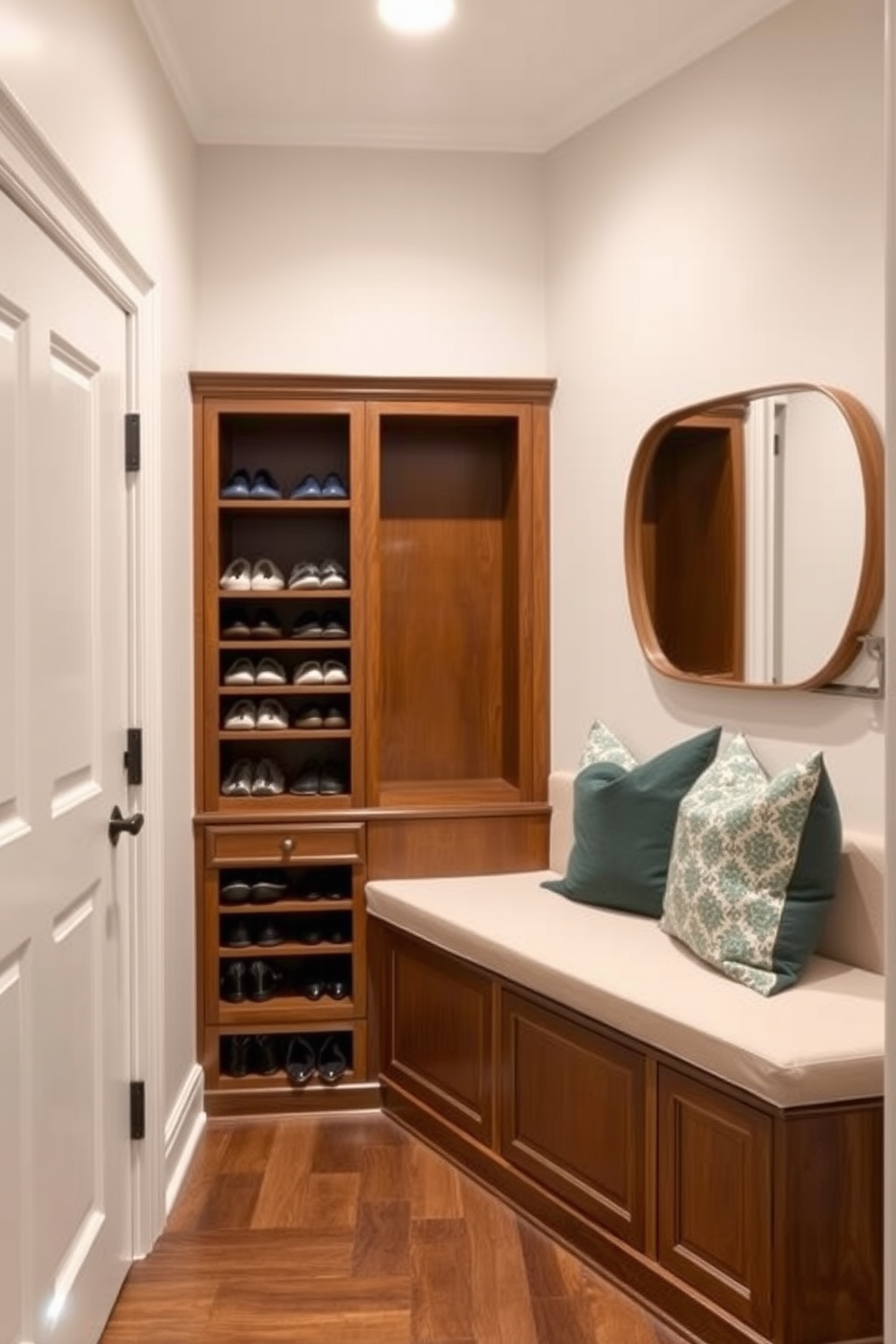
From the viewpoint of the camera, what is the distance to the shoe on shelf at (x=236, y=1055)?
310 centimetres

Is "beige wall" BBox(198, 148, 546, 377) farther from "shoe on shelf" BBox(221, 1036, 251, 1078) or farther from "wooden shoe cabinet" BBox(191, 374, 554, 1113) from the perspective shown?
"shoe on shelf" BBox(221, 1036, 251, 1078)

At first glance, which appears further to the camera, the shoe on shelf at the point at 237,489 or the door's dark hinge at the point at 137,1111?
the shoe on shelf at the point at 237,489

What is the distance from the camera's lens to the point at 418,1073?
2.96 metres

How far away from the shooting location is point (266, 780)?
3146 millimetres

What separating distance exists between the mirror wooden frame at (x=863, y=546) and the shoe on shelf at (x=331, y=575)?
2.66 feet

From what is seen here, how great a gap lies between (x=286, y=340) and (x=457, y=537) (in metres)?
0.78

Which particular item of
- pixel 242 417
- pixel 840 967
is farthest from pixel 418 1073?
pixel 242 417

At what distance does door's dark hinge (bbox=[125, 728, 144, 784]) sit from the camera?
7.67 feet

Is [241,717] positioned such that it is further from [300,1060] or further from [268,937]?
[300,1060]

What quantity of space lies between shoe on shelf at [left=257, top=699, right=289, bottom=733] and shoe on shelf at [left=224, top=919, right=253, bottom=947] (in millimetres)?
571

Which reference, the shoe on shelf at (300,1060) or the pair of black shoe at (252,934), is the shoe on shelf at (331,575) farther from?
the shoe on shelf at (300,1060)

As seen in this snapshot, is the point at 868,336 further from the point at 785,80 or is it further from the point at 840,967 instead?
the point at 840,967

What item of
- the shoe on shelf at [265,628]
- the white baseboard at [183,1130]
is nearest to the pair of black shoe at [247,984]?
the white baseboard at [183,1130]

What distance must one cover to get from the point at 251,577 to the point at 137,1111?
1440 mm
